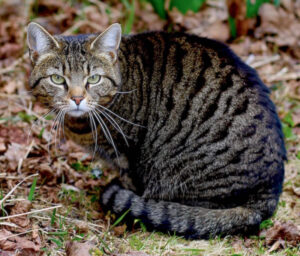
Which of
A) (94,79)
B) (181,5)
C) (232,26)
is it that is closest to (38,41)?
(94,79)

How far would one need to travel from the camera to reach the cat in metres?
2.97

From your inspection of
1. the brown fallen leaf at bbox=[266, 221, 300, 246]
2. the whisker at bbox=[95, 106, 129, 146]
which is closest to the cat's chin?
the whisker at bbox=[95, 106, 129, 146]

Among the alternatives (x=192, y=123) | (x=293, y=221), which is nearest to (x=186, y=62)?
(x=192, y=123)

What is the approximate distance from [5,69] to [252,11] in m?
2.75

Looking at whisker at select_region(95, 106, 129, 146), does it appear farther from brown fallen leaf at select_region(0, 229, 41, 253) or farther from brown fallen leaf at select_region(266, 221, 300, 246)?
brown fallen leaf at select_region(266, 221, 300, 246)

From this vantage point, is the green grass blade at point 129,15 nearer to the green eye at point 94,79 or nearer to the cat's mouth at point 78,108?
the green eye at point 94,79

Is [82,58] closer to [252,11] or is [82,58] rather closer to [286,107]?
[286,107]

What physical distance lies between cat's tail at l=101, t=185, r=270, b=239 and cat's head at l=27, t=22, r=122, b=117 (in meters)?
0.70

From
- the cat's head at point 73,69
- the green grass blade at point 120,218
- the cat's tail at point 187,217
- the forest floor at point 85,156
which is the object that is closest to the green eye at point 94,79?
the cat's head at point 73,69

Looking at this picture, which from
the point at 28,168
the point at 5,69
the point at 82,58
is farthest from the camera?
the point at 5,69

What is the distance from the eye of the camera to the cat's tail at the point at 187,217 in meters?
2.99

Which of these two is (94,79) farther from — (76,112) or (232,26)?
(232,26)

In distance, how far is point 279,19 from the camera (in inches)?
203

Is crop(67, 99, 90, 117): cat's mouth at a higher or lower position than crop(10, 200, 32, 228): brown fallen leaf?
higher
